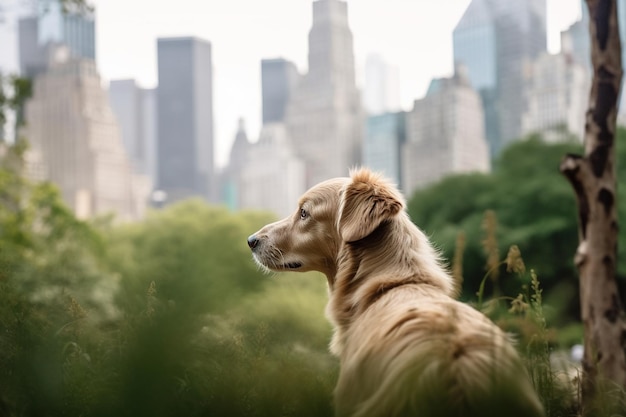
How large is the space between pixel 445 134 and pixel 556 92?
18.8 m

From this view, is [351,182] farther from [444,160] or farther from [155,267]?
[444,160]

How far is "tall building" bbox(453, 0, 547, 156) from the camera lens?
132m

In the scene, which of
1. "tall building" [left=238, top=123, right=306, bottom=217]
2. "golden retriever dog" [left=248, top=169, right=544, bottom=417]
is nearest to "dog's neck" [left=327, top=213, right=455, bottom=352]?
"golden retriever dog" [left=248, top=169, right=544, bottom=417]

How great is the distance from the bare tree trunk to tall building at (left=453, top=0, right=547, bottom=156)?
403ft

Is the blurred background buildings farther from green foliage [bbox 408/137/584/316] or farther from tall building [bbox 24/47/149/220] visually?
green foliage [bbox 408/137/584/316]

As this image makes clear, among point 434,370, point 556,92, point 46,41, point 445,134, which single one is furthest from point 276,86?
point 434,370

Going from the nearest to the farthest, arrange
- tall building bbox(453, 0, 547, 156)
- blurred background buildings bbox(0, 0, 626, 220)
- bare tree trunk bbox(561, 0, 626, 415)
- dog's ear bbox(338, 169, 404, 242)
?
dog's ear bbox(338, 169, 404, 242), bare tree trunk bbox(561, 0, 626, 415), blurred background buildings bbox(0, 0, 626, 220), tall building bbox(453, 0, 547, 156)

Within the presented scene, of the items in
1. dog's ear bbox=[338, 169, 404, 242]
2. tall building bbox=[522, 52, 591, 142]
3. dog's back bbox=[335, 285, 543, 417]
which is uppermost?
tall building bbox=[522, 52, 591, 142]

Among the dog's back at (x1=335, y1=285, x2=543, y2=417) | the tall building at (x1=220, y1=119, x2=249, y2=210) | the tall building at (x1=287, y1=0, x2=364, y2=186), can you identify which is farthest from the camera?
the tall building at (x1=220, y1=119, x2=249, y2=210)

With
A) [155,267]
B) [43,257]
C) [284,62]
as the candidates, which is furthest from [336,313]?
[284,62]

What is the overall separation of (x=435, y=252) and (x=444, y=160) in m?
135

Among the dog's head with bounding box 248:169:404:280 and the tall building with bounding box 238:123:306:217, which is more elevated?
the dog's head with bounding box 248:169:404:280

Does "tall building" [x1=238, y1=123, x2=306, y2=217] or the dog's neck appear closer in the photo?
the dog's neck

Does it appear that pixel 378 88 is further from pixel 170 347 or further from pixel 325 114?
pixel 170 347
